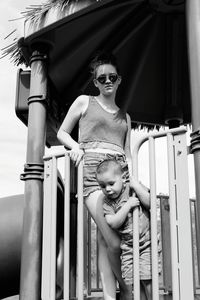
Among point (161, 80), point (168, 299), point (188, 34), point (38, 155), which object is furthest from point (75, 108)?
point (161, 80)

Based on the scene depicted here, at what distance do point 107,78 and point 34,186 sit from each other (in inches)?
40.6

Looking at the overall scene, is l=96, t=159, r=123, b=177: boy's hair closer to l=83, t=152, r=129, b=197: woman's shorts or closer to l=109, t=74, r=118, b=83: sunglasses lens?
l=83, t=152, r=129, b=197: woman's shorts

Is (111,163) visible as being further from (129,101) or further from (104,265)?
(129,101)

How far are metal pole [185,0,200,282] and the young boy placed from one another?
357 millimetres

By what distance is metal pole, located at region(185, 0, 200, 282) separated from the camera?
2.63 metres

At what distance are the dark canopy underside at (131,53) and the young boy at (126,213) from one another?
1.41 metres

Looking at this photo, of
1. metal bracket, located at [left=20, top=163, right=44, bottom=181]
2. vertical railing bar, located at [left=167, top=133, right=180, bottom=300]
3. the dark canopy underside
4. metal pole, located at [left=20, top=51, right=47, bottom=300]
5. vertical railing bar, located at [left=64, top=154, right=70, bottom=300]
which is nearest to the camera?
vertical railing bar, located at [left=167, top=133, right=180, bottom=300]

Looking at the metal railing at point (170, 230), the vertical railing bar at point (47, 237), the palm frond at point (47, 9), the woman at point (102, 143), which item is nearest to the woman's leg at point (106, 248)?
the woman at point (102, 143)

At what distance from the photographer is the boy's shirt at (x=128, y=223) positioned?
252 centimetres

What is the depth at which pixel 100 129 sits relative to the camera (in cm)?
290

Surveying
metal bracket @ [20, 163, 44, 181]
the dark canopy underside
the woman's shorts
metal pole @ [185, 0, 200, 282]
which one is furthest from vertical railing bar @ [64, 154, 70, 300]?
the dark canopy underside

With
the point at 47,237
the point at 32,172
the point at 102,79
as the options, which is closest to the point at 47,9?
the point at 102,79

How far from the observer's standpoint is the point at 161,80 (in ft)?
17.7

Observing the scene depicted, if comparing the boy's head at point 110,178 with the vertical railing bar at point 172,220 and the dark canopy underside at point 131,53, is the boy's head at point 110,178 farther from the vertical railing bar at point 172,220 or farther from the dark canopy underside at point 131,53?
the dark canopy underside at point 131,53
